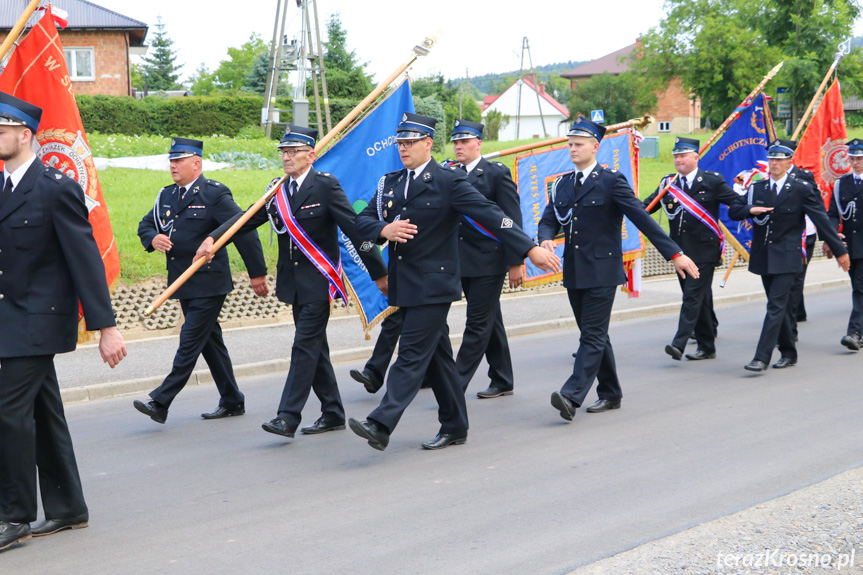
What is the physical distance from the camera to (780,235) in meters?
9.59

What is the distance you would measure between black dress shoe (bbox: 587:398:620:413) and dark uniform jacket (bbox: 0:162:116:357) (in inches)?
165

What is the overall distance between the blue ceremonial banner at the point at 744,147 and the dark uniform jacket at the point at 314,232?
6.92 metres

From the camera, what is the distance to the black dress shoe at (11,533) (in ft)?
15.3

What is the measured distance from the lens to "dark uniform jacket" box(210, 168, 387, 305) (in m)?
6.90

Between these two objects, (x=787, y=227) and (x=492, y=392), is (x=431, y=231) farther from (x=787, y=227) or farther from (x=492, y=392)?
(x=787, y=227)

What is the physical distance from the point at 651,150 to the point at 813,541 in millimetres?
45873

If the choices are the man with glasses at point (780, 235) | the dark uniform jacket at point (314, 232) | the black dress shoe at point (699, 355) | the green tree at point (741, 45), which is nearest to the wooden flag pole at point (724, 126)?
the man with glasses at point (780, 235)

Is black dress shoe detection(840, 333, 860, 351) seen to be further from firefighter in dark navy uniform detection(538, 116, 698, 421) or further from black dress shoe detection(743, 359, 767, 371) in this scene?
firefighter in dark navy uniform detection(538, 116, 698, 421)

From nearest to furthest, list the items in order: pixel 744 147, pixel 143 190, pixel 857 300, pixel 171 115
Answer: pixel 857 300
pixel 744 147
pixel 143 190
pixel 171 115

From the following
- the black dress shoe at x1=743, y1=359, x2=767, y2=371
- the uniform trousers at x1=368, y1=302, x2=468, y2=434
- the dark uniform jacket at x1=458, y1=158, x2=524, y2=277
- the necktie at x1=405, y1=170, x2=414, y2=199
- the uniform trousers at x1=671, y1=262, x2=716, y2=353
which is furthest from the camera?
the uniform trousers at x1=671, y1=262, x2=716, y2=353

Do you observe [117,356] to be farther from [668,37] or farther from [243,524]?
[668,37]

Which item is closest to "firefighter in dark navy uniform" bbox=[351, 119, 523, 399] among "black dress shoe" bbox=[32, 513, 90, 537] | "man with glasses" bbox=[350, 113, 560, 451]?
"man with glasses" bbox=[350, 113, 560, 451]

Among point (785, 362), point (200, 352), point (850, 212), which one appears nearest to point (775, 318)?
point (785, 362)

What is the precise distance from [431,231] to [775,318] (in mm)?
4443
